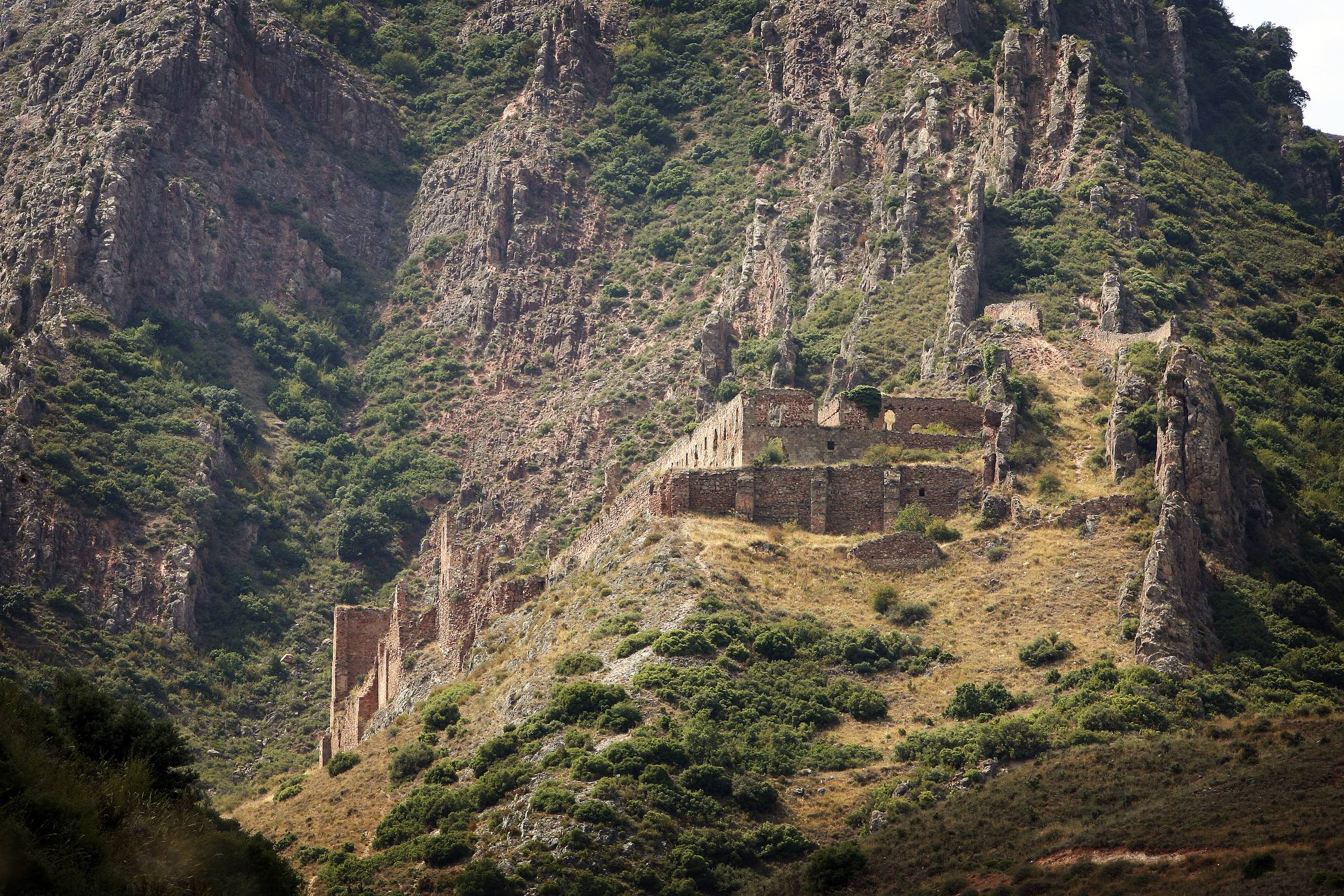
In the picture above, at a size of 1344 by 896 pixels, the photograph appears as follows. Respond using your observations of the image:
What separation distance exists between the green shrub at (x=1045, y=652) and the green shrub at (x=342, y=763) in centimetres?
2656

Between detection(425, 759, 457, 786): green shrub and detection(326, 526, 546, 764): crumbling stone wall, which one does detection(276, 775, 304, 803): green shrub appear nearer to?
detection(326, 526, 546, 764): crumbling stone wall

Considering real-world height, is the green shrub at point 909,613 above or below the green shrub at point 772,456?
below

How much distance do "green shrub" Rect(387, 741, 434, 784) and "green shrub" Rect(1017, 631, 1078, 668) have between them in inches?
894

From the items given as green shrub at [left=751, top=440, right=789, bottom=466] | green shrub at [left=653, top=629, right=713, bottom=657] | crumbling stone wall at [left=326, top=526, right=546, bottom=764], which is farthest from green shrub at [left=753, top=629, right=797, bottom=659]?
crumbling stone wall at [left=326, top=526, right=546, bottom=764]

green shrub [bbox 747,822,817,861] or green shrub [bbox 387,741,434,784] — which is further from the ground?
green shrub [bbox 387,741,434,784]

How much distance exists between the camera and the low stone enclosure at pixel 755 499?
309ft

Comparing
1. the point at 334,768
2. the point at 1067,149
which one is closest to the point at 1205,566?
the point at 334,768

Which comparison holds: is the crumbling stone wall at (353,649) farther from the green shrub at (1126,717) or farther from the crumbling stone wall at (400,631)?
the green shrub at (1126,717)

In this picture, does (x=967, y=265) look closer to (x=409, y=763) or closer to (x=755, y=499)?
(x=755, y=499)

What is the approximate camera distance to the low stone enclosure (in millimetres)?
94062

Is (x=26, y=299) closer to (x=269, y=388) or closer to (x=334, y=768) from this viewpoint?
(x=269, y=388)

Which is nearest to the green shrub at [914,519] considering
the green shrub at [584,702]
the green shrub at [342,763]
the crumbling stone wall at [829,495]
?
the crumbling stone wall at [829,495]

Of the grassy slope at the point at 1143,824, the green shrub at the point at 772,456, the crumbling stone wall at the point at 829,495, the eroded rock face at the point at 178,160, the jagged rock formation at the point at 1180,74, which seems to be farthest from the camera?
the jagged rock formation at the point at 1180,74

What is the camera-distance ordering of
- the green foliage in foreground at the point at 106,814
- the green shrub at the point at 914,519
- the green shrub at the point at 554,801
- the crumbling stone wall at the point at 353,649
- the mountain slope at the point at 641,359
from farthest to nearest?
1. the crumbling stone wall at the point at 353,649
2. the green shrub at the point at 914,519
3. the mountain slope at the point at 641,359
4. the green shrub at the point at 554,801
5. the green foliage in foreground at the point at 106,814
